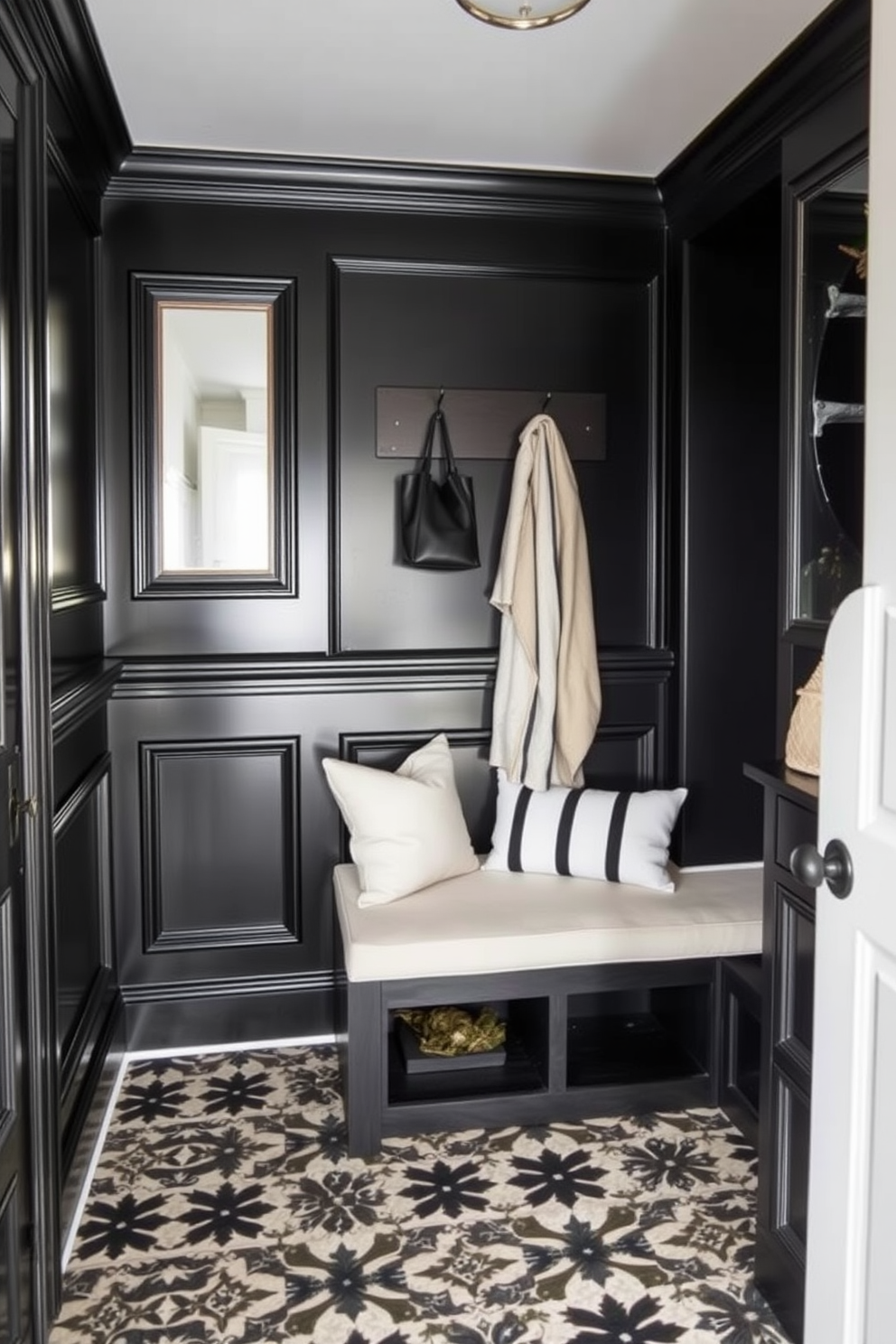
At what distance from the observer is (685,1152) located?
2510 millimetres

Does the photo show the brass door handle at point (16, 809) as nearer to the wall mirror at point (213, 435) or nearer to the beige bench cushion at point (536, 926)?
the beige bench cushion at point (536, 926)

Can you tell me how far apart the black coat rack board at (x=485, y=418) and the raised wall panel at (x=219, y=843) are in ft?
3.02

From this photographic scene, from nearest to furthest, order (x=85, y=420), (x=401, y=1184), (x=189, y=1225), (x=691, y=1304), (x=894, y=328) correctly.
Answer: (x=894, y=328) → (x=691, y=1304) → (x=189, y=1225) → (x=401, y=1184) → (x=85, y=420)

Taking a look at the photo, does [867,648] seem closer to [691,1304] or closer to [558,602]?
[691,1304]

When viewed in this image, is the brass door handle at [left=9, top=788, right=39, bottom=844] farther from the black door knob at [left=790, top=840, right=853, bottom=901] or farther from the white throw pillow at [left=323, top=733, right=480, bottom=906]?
the black door knob at [left=790, top=840, right=853, bottom=901]

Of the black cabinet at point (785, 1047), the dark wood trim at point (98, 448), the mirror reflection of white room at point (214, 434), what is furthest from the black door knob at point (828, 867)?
the mirror reflection of white room at point (214, 434)

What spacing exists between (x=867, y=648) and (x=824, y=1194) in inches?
28.6

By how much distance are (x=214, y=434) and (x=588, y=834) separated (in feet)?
4.81

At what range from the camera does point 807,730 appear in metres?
1.94

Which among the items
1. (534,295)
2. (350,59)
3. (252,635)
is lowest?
(252,635)

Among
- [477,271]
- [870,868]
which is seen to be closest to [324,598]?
[477,271]

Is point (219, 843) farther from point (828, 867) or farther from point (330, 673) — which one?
point (828, 867)

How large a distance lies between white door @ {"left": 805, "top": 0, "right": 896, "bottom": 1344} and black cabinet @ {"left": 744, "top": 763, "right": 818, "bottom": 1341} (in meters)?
0.42

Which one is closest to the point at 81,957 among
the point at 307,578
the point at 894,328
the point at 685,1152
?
the point at 307,578
